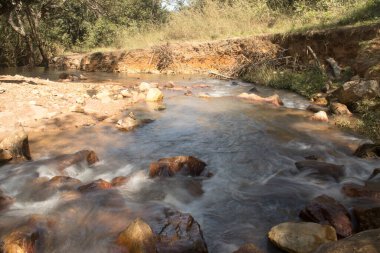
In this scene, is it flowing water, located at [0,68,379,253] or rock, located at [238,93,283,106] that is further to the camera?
rock, located at [238,93,283,106]

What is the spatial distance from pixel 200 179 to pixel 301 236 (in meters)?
1.65

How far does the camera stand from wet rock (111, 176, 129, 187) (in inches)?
162

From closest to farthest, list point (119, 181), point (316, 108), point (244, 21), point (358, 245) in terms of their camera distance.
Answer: point (358, 245)
point (119, 181)
point (316, 108)
point (244, 21)

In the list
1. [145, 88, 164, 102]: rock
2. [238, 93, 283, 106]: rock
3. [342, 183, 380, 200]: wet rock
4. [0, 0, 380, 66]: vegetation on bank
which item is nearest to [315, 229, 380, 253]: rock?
[342, 183, 380, 200]: wet rock

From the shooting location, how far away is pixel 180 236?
116 inches

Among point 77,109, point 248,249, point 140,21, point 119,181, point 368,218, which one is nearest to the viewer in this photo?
point 248,249

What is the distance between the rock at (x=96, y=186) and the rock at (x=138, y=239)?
1.05 meters

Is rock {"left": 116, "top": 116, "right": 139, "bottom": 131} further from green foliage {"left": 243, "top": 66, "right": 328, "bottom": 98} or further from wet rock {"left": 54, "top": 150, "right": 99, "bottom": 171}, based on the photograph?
green foliage {"left": 243, "top": 66, "right": 328, "bottom": 98}

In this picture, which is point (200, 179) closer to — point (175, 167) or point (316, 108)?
point (175, 167)

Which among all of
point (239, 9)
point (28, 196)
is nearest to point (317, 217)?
point (28, 196)

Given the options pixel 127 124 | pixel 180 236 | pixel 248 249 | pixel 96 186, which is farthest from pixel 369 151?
pixel 127 124

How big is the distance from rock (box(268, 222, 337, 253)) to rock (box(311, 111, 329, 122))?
4.34m

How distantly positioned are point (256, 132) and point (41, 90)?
529cm

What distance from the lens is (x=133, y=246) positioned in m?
2.75
